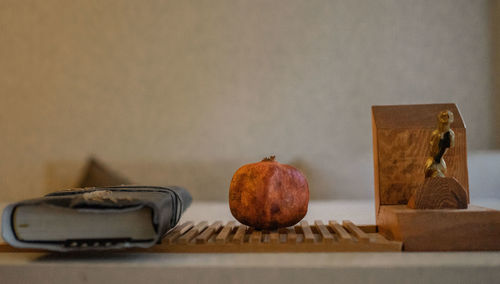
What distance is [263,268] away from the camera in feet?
1.74

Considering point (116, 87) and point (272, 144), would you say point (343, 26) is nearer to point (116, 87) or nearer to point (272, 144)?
point (272, 144)

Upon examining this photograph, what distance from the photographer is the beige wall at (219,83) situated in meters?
1.74

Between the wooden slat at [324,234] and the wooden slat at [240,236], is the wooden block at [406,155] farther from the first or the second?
the wooden slat at [240,236]

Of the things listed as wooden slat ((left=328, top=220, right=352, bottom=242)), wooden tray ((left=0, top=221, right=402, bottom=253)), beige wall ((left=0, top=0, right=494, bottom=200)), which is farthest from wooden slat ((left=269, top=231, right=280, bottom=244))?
beige wall ((left=0, top=0, right=494, bottom=200))

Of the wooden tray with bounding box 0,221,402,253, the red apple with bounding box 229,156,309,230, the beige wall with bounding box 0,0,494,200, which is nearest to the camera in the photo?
the wooden tray with bounding box 0,221,402,253

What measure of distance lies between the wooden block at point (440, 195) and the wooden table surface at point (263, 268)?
0.27 ft

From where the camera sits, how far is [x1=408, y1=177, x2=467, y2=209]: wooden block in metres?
0.64

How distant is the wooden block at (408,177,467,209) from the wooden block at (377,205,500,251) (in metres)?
0.02

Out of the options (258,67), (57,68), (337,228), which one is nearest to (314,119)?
(258,67)

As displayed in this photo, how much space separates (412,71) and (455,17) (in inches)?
12.0

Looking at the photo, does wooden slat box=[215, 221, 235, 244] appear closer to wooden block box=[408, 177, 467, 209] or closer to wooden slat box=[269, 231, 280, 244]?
wooden slat box=[269, 231, 280, 244]

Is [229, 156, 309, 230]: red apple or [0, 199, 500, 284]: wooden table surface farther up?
[229, 156, 309, 230]: red apple

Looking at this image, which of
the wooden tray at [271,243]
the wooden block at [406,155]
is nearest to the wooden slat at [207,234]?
the wooden tray at [271,243]

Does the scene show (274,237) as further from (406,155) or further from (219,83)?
(219,83)
